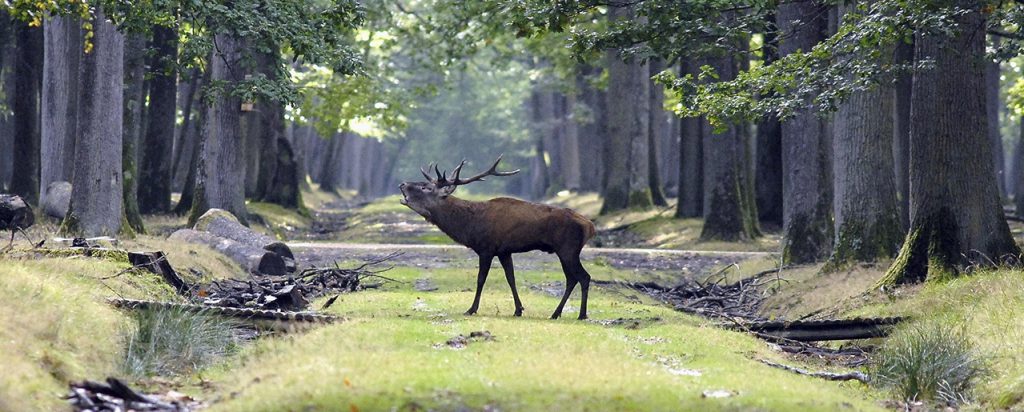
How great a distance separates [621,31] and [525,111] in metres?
86.2

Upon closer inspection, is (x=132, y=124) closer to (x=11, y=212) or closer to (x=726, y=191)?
(x=11, y=212)

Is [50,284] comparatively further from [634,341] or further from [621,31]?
[621,31]

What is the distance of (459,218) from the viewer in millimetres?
18031

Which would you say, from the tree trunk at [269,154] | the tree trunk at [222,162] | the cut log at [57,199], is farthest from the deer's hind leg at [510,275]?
the tree trunk at [269,154]

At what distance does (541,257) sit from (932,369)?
18.2 m

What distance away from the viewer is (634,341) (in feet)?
49.5

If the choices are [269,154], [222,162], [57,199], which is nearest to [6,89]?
[269,154]

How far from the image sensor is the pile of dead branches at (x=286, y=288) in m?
17.9

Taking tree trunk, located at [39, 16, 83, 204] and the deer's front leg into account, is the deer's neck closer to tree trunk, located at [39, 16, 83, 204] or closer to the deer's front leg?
the deer's front leg

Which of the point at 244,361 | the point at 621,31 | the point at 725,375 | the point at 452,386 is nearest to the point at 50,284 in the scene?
the point at 244,361

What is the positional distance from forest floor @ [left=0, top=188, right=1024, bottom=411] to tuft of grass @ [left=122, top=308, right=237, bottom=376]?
0.17m

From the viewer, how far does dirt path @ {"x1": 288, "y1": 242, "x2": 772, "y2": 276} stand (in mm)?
27719

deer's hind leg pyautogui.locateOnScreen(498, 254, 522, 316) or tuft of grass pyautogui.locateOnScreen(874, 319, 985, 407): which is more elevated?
deer's hind leg pyautogui.locateOnScreen(498, 254, 522, 316)

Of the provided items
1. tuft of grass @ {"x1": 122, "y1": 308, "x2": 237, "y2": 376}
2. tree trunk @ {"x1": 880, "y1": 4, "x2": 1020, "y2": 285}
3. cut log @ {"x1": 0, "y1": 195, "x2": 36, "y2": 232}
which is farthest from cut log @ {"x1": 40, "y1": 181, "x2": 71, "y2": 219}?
tree trunk @ {"x1": 880, "y1": 4, "x2": 1020, "y2": 285}
